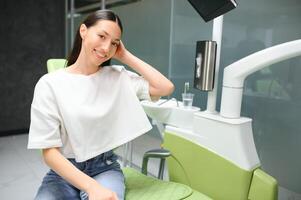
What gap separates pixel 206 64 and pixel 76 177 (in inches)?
27.9

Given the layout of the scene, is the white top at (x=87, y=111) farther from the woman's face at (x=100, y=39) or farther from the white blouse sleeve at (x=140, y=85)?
the woman's face at (x=100, y=39)

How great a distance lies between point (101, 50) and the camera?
3.58 ft

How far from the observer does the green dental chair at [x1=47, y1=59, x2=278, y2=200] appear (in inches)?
45.1

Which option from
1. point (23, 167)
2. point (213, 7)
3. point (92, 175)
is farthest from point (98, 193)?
point (23, 167)

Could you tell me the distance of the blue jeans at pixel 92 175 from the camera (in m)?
1.10

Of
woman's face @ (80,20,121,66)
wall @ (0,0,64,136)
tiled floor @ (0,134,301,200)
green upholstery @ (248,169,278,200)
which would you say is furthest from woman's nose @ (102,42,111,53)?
wall @ (0,0,64,136)

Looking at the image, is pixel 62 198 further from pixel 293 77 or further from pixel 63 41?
pixel 63 41

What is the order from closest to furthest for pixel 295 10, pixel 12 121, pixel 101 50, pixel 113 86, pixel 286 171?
pixel 101 50, pixel 113 86, pixel 295 10, pixel 286 171, pixel 12 121

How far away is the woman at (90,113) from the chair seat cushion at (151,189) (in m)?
0.08

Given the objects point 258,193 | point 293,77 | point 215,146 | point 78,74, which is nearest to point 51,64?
point 78,74

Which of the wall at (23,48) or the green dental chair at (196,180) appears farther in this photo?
the wall at (23,48)

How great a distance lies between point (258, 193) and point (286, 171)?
72cm

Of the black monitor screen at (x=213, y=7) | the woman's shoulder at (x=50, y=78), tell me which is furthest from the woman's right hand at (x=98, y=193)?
the black monitor screen at (x=213, y=7)

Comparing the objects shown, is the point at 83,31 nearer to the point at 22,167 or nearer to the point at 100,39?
the point at 100,39
